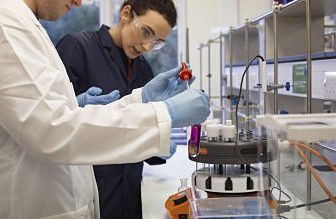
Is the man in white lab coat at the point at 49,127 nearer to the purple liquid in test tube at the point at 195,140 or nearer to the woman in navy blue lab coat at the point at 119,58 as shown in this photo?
the purple liquid in test tube at the point at 195,140

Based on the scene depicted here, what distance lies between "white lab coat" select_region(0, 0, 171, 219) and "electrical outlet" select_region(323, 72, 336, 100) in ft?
2.66

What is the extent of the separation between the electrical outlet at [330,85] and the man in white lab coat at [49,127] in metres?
0.68

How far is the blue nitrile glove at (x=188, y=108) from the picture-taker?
96cm

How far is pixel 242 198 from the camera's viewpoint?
1.07 meters

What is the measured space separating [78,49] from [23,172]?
663 mm

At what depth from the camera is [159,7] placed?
1.46 m

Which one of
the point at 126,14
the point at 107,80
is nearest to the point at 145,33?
the point at 126,14

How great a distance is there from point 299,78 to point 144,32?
81cm

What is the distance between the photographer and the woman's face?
145 cm

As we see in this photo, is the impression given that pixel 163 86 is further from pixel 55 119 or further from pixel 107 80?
pixel 55 119

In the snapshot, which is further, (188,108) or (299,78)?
(299,78)

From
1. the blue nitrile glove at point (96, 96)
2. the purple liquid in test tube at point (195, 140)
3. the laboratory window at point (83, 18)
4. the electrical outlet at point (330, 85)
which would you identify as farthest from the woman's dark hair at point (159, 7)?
the laboratory window at point (83, 18)

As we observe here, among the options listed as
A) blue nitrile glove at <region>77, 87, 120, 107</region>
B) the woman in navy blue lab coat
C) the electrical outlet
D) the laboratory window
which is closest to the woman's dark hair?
the woman in navy blue lab coat

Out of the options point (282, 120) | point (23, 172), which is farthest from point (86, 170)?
point (282, 120)
